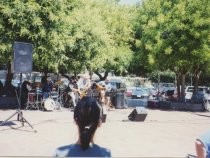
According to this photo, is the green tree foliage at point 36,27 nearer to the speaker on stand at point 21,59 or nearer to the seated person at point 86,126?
the speaker on stand at point 21,59

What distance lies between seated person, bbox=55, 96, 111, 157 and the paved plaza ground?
6.74m

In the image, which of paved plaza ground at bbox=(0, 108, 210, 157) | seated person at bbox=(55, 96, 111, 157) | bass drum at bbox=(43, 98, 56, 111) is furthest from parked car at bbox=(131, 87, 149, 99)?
seated person at bbox=(55, 96, 111, 157)

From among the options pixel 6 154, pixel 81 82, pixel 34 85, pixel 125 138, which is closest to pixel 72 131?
pixel 125 138

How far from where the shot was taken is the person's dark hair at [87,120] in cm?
331

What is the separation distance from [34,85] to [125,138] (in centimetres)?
1205

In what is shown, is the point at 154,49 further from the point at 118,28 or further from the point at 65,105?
the point at 118,28

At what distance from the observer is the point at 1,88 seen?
25203 mm

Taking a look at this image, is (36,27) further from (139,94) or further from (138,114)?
(139,94)

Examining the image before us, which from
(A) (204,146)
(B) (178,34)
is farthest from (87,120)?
(B) (178,34)

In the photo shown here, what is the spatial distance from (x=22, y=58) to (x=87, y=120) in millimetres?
10282

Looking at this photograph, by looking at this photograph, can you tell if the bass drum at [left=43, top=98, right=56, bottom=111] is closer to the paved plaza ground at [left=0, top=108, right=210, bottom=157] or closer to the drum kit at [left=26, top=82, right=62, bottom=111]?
the drum kit at [left=26, top=82, right=62, bottom=111]

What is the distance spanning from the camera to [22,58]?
1328 cm

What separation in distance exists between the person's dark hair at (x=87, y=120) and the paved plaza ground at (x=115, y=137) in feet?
22.5

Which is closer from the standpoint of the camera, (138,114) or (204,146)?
(204,146)
